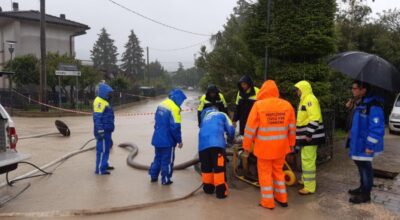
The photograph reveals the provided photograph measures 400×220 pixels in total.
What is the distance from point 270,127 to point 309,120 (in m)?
0.94

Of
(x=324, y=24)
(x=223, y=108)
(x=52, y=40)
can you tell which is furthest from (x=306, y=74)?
(x=52, y=40)

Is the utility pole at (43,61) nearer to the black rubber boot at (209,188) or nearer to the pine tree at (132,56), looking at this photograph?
the black rubber boot at (209,188)

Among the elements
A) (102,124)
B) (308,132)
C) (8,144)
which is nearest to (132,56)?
(102,124)

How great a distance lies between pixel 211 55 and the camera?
13391 millimetres

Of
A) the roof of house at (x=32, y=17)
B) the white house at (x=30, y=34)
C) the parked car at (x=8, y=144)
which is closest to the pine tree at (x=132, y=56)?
the roof of house at (x=32, y=17)

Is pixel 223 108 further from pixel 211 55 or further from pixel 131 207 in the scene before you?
pixel 211 55

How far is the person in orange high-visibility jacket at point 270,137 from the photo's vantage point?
5.15 metres

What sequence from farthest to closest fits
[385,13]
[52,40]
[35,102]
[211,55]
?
1. [52,40]
2. [35,102]
3. [385,13]
4. [211,55]

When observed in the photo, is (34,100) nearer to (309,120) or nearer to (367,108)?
(309,120)

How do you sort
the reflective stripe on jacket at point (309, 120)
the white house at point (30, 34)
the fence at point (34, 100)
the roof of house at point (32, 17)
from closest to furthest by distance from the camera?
1. the reflective stripe on jacket at point (309, 120)
2. the fence at point (34, 100)
3. the roof of house at point (32, 17)
4. the white house at point (30, 34)

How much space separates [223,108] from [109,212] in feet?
11.5

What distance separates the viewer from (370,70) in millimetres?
5168

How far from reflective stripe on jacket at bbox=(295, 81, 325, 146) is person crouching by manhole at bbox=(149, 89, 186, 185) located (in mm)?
1916

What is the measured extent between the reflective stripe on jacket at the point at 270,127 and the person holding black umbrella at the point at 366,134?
0.95m
